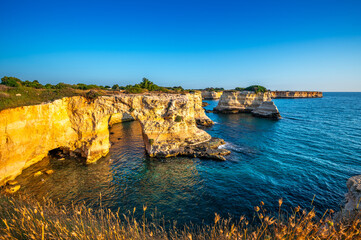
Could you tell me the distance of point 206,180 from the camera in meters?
17.9

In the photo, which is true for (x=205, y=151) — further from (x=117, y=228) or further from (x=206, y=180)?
(x=117, y=228)

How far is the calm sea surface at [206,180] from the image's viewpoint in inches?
558

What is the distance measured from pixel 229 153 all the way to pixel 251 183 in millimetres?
7542

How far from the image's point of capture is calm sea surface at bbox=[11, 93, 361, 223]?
14.2 metres

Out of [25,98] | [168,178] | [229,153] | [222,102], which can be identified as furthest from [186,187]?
[222,102]

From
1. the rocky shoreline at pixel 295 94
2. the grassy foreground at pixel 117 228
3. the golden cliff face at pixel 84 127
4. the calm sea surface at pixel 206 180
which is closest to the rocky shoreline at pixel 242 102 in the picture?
the calm sea surface at pixel 206 180

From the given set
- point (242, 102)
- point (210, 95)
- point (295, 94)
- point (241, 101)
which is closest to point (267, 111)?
point (242, 102)

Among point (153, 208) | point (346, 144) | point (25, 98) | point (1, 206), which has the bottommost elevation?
point (153, 208)

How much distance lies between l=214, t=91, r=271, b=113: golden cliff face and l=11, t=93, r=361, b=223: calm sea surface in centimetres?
3866

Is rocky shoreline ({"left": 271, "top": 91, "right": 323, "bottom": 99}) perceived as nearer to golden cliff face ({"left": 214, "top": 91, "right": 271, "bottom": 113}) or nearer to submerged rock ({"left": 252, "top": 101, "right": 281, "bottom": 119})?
golden cliff face ({"left": 214, "top": 91, "right": 271, "bottom": 113})

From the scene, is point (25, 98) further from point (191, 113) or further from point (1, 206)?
point (191, 113)

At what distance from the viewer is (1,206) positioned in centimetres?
682

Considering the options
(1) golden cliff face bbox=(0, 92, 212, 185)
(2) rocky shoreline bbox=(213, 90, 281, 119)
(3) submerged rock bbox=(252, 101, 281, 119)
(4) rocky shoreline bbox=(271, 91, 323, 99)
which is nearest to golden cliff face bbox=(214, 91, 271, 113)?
(2) rocky shoreline bbox=(213, 90, 281, 119)

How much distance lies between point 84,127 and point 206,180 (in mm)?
18108
